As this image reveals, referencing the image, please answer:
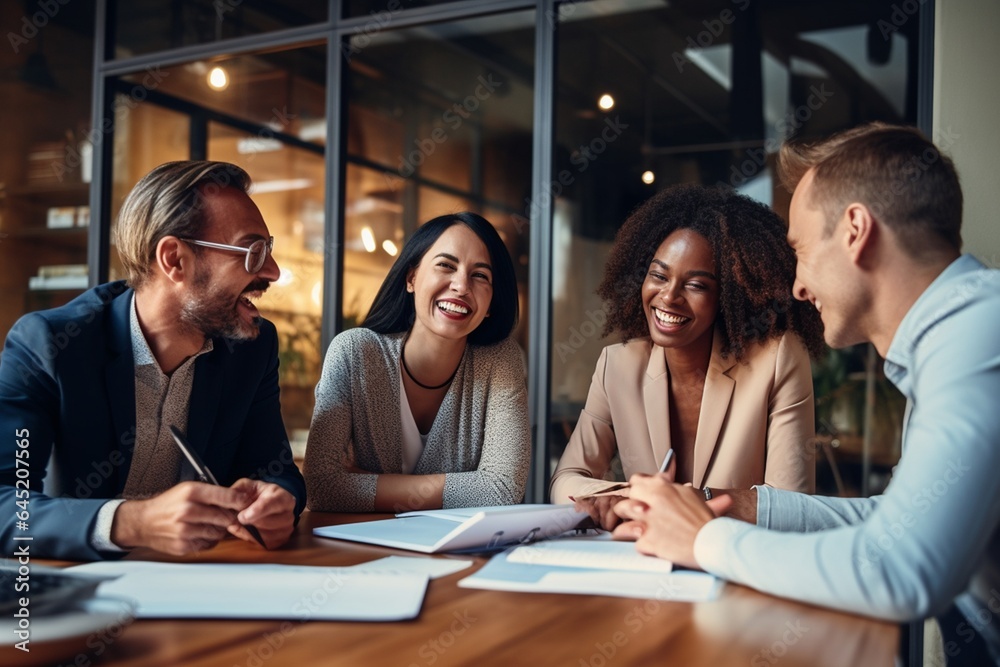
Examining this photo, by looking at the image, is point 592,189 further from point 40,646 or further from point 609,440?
point 40,646

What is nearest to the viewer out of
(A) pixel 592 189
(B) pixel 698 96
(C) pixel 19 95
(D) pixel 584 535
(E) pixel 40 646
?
(E) pixel 40 646

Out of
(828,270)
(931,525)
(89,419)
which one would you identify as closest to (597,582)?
(931,525)

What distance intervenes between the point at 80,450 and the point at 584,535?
3.44 ft

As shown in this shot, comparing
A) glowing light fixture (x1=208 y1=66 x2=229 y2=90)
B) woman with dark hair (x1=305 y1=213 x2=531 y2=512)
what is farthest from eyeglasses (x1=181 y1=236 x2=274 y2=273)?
glowing light fixture (x1=208 y1=66 x2=229 y2=90)

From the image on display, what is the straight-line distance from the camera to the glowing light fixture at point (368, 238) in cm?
821

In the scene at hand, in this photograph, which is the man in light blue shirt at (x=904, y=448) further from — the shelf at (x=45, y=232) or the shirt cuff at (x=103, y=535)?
the shelf at (x=45, y=232)

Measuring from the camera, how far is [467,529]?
58.4 inches

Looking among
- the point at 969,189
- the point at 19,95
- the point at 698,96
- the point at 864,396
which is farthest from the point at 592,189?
the point at 969,189

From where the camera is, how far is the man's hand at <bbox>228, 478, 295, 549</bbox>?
1497 mm

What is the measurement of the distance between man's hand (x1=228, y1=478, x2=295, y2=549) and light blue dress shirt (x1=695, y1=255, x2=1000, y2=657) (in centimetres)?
73

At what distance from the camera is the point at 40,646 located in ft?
2.77

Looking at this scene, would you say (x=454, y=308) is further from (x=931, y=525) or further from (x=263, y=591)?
(x=931, y=525)

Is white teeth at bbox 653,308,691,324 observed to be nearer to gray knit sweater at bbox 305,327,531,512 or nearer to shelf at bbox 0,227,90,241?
gray knit sweater at bbox 305,327,531,512

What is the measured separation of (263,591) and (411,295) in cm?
158
